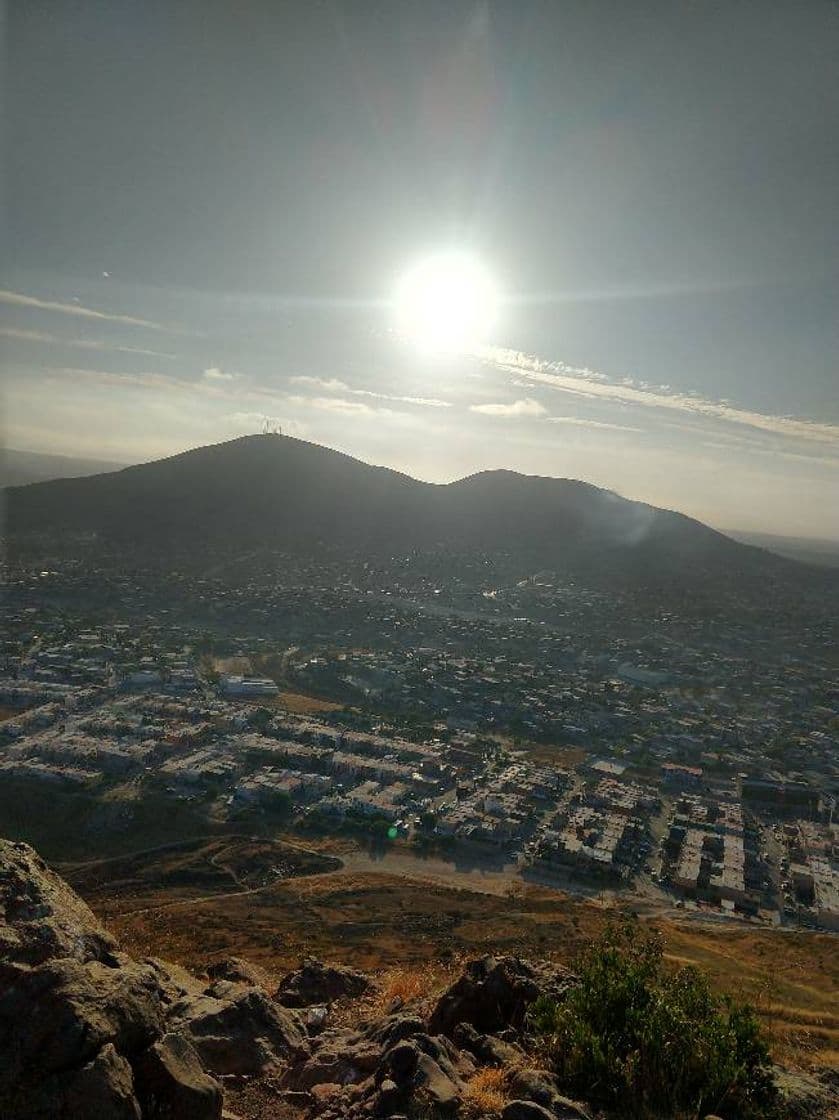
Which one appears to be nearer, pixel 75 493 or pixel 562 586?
pixel 562 586

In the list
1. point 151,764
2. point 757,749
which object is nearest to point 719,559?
point 757,749

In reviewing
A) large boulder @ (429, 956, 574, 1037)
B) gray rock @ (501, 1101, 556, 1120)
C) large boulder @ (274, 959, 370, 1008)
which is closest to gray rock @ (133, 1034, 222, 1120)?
gray rock @ (501, 1101, 556, 1120)

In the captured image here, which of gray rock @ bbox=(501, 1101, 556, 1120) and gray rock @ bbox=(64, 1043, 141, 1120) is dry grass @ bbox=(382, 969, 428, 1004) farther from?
gray rock @ bbox=(64, 1043, 141, 1120)

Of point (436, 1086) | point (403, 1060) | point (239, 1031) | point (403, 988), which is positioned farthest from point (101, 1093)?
point (403, 988)

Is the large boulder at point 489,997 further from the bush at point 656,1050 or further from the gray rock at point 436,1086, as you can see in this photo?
the gray rock at point 436,1086

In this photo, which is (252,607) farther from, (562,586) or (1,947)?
(1,947)

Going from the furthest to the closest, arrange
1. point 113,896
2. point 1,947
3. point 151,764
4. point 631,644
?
point 631,644, point 151,764, point 113,896, point 1,947
